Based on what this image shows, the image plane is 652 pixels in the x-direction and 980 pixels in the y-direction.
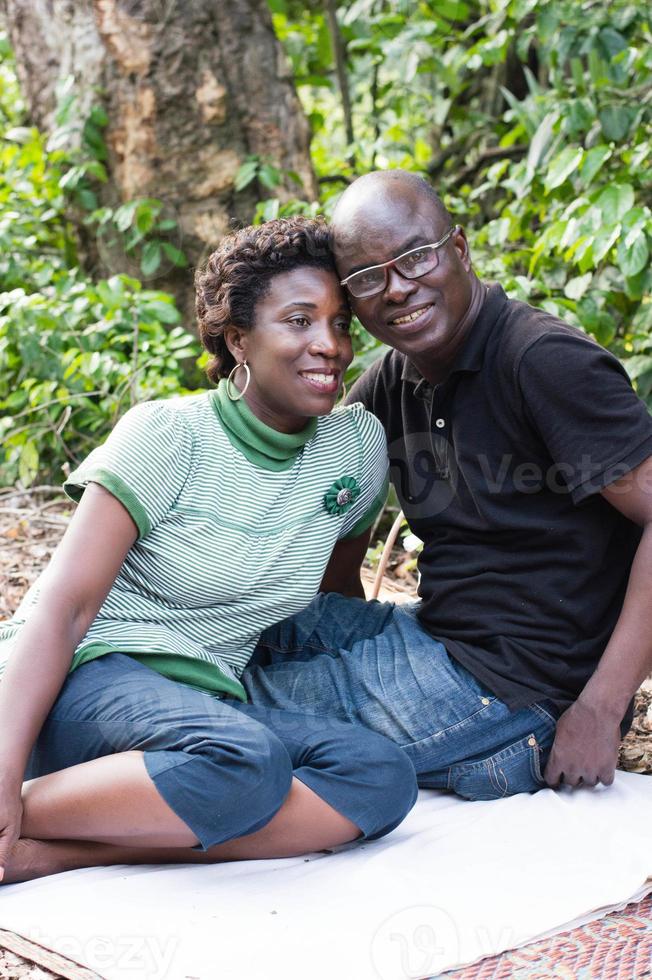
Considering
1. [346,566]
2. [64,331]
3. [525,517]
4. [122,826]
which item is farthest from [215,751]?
[64,331]

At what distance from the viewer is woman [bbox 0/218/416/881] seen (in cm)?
169

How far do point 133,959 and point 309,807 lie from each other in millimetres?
394

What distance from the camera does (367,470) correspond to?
222 centimetres

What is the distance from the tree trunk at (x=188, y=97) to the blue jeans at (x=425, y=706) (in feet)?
7.90

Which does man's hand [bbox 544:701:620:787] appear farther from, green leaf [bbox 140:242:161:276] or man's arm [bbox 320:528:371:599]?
green leaf [bbox 140:242:161:276]

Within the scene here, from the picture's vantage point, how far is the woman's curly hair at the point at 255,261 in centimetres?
205

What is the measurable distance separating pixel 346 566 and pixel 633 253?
1195mm

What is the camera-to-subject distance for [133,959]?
1.49 metres

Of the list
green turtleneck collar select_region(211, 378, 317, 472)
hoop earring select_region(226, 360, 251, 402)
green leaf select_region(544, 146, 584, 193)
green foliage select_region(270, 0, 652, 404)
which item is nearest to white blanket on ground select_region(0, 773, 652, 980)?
green turtleneck collar select_region(211, 378, 317, 472)

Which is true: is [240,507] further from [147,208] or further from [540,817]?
[147,208]

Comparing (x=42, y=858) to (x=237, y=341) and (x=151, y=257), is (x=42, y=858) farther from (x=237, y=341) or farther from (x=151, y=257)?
(x=151, y=257)

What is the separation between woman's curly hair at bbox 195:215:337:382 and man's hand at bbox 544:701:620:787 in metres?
0.94

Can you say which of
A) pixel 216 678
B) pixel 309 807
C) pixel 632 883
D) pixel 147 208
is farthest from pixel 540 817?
pixel 147 208

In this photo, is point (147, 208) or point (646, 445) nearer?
point (646, 445)
